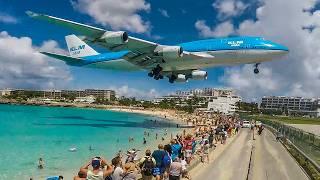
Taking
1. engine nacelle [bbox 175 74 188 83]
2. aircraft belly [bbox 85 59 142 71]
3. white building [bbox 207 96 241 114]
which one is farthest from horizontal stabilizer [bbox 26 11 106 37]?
white building [bbox 207 96 241 114]

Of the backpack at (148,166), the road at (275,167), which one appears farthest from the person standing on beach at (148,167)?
the road at (275,167)

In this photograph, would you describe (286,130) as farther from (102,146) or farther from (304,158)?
(102,146)

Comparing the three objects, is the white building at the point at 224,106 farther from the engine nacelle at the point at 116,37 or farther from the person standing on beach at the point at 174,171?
the person standing on beach at the point at 174,171

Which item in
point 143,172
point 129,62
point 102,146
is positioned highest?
point 129,62

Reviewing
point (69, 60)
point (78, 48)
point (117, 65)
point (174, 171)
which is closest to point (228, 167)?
point (174, 171)

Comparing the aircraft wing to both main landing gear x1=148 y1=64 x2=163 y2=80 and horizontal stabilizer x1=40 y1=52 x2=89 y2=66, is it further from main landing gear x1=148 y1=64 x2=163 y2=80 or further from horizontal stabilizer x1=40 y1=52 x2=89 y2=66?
horizontal stabilizer x1=40 y1=52 x2=89 y2=66

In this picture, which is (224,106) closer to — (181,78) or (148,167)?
(181,78)

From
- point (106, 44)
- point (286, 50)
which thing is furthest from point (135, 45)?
point (286, 50)
